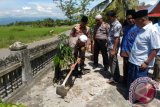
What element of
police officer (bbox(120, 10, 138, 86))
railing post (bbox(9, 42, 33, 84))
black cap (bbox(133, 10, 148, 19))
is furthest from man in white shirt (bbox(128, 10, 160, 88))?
railing post (bbox(9, 42, 33, 84))

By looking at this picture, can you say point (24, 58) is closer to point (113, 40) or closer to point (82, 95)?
point (82, 95)

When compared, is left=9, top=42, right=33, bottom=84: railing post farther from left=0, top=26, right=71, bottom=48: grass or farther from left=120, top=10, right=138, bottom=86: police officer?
left=0, top=26, right=71, bottom=48: grass

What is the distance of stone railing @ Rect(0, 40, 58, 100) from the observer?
5.64m

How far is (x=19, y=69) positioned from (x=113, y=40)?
232 centimetres

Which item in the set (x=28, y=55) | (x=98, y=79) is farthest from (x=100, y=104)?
(x=28, y=55)

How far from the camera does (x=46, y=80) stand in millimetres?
7910

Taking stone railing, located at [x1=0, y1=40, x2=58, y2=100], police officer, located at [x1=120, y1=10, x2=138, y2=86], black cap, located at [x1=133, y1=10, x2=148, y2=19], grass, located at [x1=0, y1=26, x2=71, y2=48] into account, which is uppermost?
black cap, located at [x1=133, y1=10, x2=148, y2=19]

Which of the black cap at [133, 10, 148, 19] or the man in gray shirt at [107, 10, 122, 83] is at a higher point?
the black cap at [133, 10, 148, 19]

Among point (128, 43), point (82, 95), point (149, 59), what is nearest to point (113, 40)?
point (128, 43)

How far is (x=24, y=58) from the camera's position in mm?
6605

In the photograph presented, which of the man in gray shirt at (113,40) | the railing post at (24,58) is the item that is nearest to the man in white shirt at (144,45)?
the man in gray shirt at (113,40)

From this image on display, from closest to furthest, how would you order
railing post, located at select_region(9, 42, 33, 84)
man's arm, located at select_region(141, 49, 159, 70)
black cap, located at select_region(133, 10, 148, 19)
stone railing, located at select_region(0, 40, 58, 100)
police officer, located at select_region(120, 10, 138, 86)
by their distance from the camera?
black cap, located at select_region(133, 10, 148, 19)
man's arm, located at select_region(141, 49, 159, 70)
stone railing, located at select_region(0, 40, 58, 100)
railing post, located at select_region(9, 42, 33, 84)
police officer, located at select_region(120, 10, 138, 86)

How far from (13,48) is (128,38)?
2.47 metres

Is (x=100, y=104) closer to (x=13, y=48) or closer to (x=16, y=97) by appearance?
(x=16, y=97)
